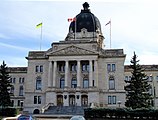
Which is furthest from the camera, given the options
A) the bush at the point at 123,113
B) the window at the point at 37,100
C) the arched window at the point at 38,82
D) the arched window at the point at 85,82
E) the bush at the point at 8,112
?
the arched window at the point at 38,82

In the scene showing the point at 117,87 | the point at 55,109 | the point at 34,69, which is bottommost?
the point at 55,109

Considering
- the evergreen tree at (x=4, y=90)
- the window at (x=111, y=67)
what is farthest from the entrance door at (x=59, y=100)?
the window at (x=111, y=67)

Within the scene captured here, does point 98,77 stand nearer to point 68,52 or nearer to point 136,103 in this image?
point 68,52

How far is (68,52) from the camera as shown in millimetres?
69625

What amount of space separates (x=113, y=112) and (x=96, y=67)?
26.8m

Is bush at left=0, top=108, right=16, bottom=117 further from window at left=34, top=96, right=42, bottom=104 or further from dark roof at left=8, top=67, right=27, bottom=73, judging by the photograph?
dark roof at left=8, top=67, right=27, bottom=73

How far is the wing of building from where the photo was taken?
222 feet

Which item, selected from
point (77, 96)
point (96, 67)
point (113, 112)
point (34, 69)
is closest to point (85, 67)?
point (96, 67)

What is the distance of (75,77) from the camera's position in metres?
70.9

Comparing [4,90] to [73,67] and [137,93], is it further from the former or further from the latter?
[137,93]

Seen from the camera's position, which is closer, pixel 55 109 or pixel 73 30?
pixel 55 109

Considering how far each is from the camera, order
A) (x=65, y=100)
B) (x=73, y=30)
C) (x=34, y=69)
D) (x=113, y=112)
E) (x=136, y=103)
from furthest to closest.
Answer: (x=73, y=30) < (x=34, y=69) < (x=65, y=100) < (x=136, y=103) < (x=113, y=112)

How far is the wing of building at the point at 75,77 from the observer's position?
67750mm

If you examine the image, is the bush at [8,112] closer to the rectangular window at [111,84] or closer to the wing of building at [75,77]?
the wing of building at [75,77]
